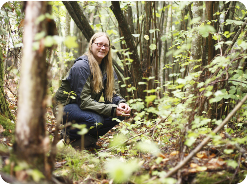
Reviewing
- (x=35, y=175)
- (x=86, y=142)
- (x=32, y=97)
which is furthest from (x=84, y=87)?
(x=35, y=175)

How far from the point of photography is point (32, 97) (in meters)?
1.01

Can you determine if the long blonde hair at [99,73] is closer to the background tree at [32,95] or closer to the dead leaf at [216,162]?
the background tree at [32,95]

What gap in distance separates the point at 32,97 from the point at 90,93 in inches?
61.8

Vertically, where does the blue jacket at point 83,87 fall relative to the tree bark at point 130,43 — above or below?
below

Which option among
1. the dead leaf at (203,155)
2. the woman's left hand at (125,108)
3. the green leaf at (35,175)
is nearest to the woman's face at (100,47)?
the woman's left hand at (125,108)

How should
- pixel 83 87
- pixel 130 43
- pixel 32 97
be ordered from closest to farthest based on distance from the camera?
pixel 32 97, pixel 83 87, pixel 130 43

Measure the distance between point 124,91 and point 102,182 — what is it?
2935 mm

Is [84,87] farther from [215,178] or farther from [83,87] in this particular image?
[215,178]

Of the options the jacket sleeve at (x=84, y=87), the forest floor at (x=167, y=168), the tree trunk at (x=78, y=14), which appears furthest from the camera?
the tree trunk at (x=78, y=14)

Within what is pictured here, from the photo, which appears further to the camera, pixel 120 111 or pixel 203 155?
pixel 120 111

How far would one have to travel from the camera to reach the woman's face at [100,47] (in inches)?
102

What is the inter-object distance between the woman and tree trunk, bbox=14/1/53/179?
48.1 inches

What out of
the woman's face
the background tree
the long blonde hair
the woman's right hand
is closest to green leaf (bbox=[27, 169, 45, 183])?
the background tree

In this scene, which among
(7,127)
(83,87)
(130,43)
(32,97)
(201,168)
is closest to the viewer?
(32,97)
